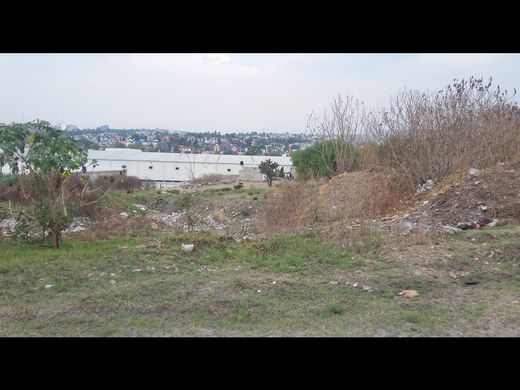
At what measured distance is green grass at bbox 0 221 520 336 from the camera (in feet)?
11.4

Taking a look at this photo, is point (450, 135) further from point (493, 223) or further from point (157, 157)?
point (157, 157)

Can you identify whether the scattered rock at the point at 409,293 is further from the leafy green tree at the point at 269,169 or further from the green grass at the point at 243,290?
the leafy green tree at the point at 269,169

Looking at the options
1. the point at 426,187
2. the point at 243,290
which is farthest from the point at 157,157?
the point at 243,290

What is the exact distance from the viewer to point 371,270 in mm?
4848

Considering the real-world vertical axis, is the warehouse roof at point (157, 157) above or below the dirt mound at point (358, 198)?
above

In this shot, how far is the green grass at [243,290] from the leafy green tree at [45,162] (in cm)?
42

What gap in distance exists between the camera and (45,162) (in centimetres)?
558

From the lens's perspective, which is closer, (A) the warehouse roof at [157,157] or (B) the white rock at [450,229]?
(B) the white rock at [450,229]

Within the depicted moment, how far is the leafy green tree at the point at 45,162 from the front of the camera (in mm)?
5578

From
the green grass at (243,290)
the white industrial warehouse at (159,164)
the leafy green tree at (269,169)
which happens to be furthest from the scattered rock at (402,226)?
the leafy green tree at (269,169)

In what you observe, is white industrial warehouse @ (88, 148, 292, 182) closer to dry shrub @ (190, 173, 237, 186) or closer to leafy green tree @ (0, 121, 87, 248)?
dry shrub @ (190, 173, 237, 186)

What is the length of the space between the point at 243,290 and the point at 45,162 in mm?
3043

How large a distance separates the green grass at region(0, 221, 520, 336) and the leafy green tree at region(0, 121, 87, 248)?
16.5 inches
